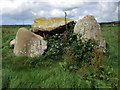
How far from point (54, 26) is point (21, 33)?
2.07 meters

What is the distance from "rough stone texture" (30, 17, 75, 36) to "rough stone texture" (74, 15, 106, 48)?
103cm

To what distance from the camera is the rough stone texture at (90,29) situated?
23.9ft

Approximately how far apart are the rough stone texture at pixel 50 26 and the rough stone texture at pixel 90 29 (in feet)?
3.39

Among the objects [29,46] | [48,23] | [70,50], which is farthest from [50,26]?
[70,50]

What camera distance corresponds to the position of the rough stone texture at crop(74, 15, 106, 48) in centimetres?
728

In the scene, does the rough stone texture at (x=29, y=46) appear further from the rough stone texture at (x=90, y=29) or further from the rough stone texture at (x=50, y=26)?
the rough stone texture at (x=90, y=29)

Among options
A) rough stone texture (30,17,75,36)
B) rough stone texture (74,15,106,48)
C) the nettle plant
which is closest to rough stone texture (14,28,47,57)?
the nettle plant

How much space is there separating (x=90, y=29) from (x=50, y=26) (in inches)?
96.1

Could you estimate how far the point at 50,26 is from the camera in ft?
27.7

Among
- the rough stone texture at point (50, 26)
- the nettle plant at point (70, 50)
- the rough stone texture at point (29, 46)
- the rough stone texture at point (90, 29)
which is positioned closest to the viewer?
the nettle plant at point (70, 50)

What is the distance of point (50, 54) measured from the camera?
6.46 metres

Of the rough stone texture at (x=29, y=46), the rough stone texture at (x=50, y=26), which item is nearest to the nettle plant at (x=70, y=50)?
the rough stone texture at (x=29, y=46)

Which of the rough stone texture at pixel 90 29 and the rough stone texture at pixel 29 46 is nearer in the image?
the rough stone texture at pixel 29 46

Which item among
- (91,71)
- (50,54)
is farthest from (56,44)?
(91,71)
